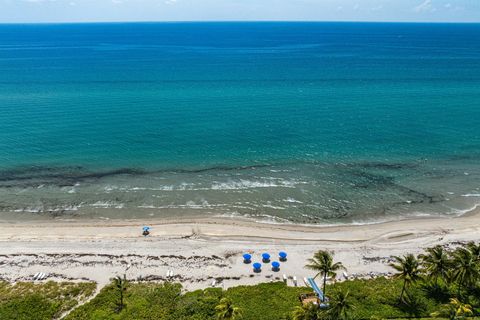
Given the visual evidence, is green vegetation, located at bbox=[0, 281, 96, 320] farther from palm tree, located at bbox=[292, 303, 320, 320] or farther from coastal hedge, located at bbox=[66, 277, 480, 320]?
palm tree, located at bbox=[292, 303, 320, 320]

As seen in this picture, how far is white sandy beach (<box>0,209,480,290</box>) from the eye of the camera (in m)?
43.2

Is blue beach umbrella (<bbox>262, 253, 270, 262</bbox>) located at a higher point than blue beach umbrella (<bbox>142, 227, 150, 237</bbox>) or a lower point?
lower

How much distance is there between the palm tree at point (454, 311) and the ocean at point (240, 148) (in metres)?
21.8

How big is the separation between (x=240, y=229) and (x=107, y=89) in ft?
297

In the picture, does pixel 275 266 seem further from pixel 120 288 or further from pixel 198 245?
pixel 120 288

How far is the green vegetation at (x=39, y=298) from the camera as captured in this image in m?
35.8

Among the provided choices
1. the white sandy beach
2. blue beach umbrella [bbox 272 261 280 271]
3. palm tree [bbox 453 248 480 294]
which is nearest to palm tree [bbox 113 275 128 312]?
the white sandy beach

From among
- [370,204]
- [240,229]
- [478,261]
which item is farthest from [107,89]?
[478,261]

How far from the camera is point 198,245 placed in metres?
48.9

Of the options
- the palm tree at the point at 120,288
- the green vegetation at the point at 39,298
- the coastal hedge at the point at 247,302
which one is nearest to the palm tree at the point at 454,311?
the coastal hedge at the point at 247,302

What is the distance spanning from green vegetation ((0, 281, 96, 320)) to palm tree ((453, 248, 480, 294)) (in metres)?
38.8

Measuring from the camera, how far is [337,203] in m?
59.5

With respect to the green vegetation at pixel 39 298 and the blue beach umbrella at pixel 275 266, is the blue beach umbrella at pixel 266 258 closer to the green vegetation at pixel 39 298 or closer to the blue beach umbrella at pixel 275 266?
the blue beach umbrella at pixel 275 266

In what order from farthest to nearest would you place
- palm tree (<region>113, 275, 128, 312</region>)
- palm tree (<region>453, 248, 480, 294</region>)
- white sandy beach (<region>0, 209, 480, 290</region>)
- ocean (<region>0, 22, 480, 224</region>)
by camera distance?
ocean (<region>0, 22, 480, 224</region>) → white sandy beach (<region>0, 209, 480, 290</region>) → palm tree (<region>113, 275, 128, 312</region>) → palm tree (<region>453, 248, 480, 294</region>)
